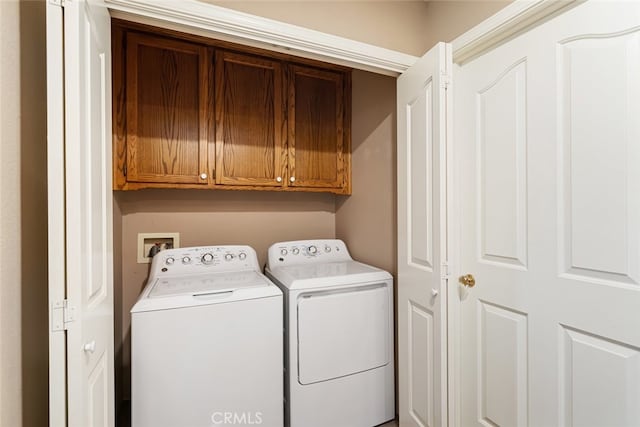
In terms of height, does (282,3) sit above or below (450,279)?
above

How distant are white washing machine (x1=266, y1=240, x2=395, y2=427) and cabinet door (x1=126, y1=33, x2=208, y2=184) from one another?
3.04 ft

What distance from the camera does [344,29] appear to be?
1422mm

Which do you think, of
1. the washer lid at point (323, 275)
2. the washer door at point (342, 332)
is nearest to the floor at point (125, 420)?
the washer door at point (342, 332)

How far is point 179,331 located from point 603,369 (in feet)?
5.20

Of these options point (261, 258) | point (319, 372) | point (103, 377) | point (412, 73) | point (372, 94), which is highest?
point (372, 94)

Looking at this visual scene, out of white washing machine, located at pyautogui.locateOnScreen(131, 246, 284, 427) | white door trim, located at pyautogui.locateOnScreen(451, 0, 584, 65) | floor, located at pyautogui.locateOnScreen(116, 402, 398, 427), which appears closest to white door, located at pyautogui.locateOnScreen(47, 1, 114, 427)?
white washing machine, located at pyautogui.locateOnScreen(131, 246, 284, 427)

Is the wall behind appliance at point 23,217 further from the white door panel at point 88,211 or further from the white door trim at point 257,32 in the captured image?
the white door trim at point 257,32

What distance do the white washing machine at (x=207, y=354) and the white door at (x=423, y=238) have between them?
66 cm

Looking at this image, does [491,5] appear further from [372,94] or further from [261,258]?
[261,258]

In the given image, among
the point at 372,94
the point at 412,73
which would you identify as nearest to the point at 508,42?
the point at 412,73

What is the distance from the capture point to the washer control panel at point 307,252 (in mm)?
2078

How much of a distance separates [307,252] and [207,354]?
3.25 feet

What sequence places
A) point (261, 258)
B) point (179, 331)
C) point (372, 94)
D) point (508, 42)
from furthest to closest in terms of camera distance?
point (261, 258) → point (372, 94) → point (179, 331) → point (508, 42)

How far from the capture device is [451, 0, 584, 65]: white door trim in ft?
3.45
